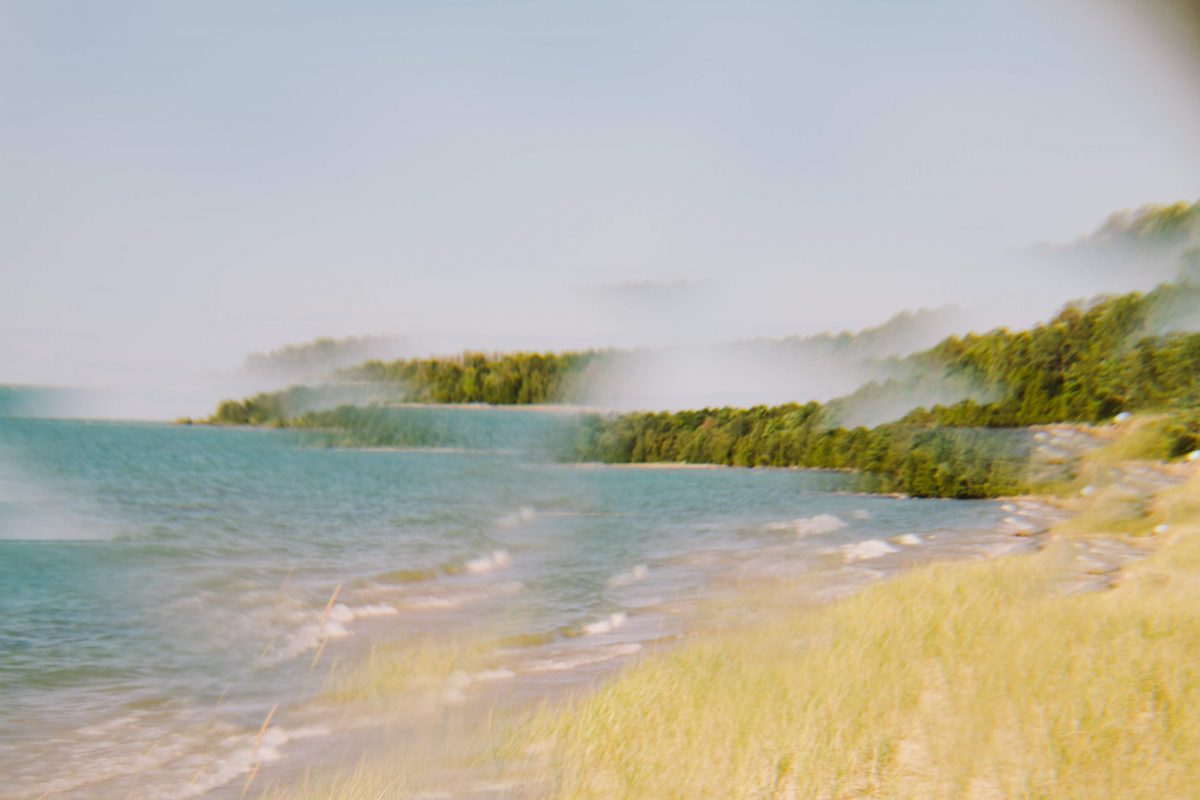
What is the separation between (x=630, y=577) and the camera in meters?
12.7

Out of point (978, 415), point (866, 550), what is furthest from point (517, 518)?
point (978, 415)

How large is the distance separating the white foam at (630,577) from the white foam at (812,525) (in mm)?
4828

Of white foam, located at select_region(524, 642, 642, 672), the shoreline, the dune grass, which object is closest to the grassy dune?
the dune grass

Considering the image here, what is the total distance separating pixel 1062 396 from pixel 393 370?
58.7ft

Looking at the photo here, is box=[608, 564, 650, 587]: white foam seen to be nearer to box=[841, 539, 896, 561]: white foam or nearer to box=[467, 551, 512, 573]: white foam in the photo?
box=[467, 551, 512, 573]: white foam

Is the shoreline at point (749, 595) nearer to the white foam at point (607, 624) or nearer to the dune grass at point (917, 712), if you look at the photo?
the dune grass at point (917, 712)

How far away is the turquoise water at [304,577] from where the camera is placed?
633 centimetres

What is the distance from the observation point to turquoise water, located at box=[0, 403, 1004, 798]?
6332 mm

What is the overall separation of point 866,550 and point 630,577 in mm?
3318

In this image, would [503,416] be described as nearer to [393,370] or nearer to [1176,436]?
[393,370]

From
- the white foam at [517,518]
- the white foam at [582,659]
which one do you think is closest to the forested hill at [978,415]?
the white foam at [517,518]

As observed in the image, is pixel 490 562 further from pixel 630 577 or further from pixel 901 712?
pixel 901 712

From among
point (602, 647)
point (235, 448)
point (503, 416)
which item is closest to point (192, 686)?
point (602, 647)

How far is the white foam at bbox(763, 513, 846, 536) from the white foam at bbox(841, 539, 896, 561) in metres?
2.96
